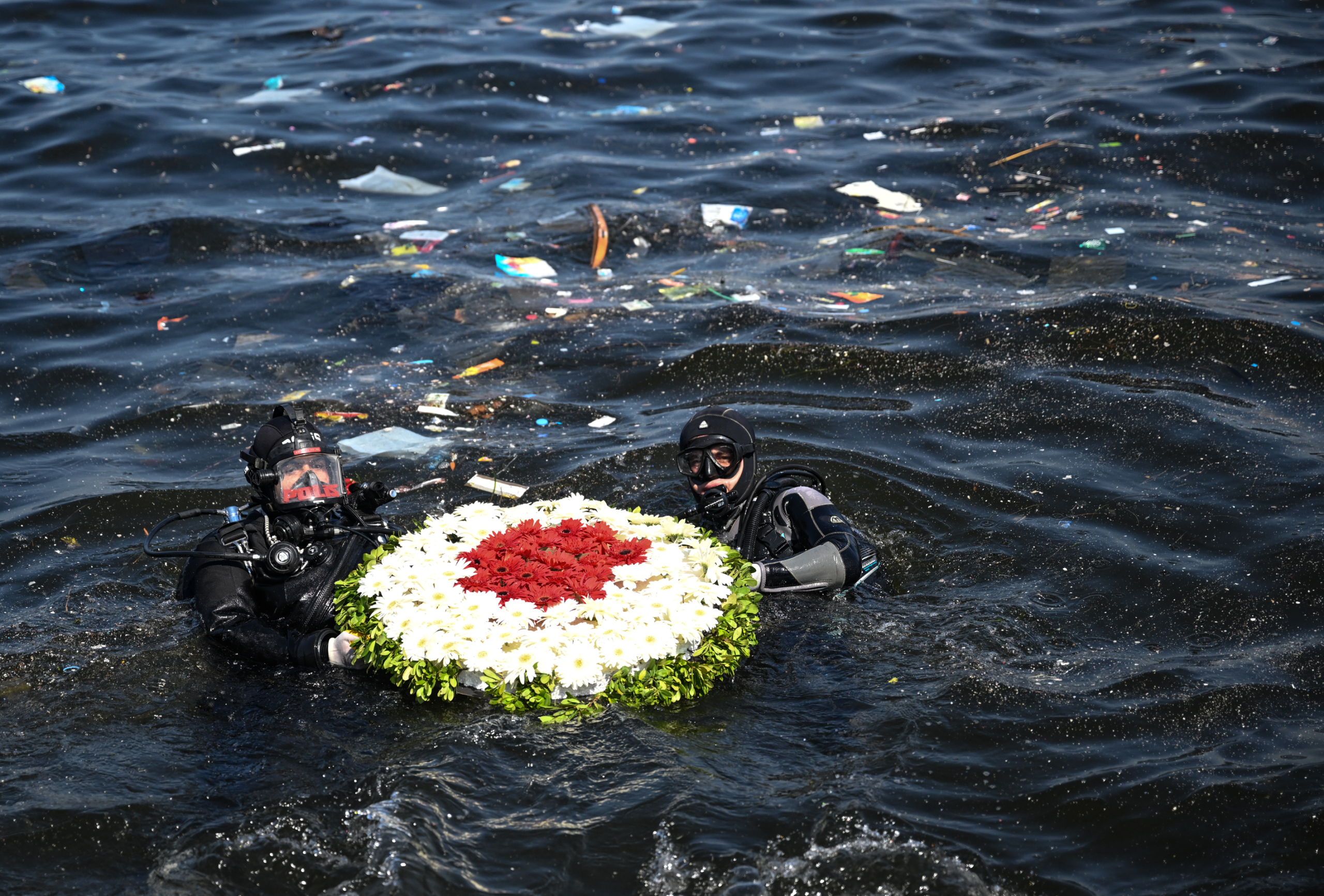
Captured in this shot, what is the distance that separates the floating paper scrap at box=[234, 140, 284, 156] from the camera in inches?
680

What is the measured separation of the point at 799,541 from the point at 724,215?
827cm

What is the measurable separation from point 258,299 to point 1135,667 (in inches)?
395

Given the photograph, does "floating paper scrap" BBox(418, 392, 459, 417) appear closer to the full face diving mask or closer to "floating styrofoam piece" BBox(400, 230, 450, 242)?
the full face diving mask

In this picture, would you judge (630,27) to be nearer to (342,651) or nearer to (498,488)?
(498,488)

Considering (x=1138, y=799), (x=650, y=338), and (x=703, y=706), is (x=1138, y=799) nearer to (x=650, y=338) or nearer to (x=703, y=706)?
(x=703, y=706)

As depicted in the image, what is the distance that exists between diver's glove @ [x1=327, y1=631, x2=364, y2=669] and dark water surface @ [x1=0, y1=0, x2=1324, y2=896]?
0.82 feet

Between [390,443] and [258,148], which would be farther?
[258,148]

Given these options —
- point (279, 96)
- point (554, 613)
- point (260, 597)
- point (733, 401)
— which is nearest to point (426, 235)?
point (733, 401)

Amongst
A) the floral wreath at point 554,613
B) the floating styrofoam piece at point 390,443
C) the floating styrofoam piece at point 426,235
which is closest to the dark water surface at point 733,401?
the floating styrofoam piece at point 426,235

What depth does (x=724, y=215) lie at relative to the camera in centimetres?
1509

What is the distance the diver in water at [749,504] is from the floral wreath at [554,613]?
781 mm

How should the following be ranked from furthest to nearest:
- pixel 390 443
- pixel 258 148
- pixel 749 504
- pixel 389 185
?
pixel 258 148 < pixel 389 185 < pixel 390 443 < pixel 749 504

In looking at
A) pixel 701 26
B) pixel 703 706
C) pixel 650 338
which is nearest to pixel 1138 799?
pixel 703 706

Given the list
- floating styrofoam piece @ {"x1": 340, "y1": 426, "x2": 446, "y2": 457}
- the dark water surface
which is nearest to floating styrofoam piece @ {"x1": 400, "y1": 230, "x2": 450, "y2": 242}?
the dark water surface
